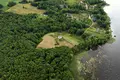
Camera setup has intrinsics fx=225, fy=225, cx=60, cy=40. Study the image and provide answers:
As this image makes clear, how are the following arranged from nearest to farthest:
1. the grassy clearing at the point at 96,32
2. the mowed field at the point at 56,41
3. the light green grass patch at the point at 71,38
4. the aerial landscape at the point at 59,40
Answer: the aerial landscape at the point at 59,40 < the mowed field at the point at 56,41 < the light green grass patch at the point at 71,38 < the grassy clearing at the point at 96,32

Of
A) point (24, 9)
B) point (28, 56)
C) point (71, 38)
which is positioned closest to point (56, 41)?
point (71, 38)

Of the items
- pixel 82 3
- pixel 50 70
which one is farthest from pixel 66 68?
pixel 82 3

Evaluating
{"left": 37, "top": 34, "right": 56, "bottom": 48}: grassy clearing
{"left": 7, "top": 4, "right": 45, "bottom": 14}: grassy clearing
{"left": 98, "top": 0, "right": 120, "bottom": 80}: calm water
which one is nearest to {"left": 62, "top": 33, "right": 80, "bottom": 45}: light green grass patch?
{"left": 37, "top": 34, "right": 56, "bottom": 48}: grassy clearing

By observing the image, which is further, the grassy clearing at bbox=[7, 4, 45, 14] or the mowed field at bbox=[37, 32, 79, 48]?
the grassy clearing at bbox=[7, 4, 45, 14]

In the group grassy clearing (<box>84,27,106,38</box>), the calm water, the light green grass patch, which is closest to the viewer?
the calm water

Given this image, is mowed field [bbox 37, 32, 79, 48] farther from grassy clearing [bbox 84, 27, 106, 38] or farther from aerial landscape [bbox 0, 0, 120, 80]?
grassy clearing [bbox 84, 27, 106, 38]

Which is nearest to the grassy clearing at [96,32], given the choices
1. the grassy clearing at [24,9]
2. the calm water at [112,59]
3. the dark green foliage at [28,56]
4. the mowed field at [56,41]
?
the calm water at [112,59]

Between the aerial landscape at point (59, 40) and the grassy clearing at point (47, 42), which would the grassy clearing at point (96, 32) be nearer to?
the aerial landscape at point (59, 40)
